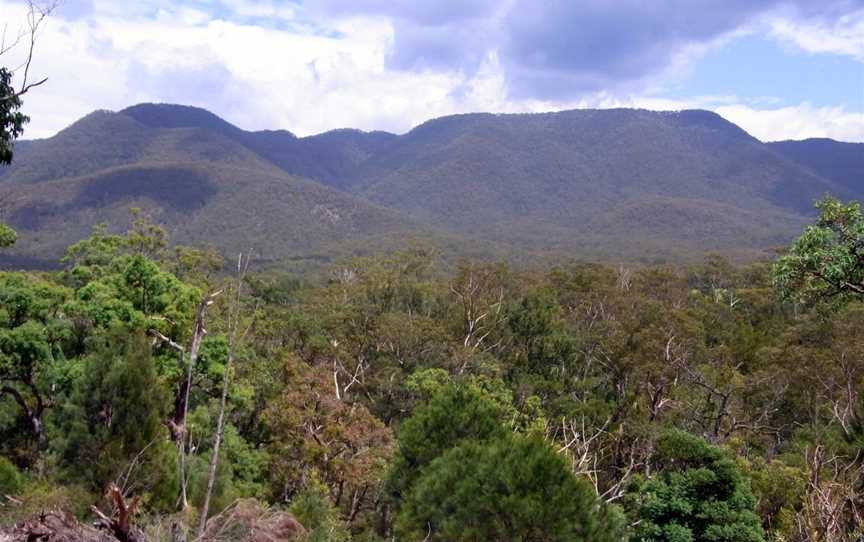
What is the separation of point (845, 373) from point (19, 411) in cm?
2148

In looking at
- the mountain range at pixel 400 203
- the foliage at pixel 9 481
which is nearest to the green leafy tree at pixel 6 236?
the foliage at pixel 9 481

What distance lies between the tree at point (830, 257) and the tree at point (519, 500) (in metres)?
3.47

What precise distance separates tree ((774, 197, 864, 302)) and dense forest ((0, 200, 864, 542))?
0.03 metres

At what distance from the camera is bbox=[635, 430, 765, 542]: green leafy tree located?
391 inches

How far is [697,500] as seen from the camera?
10.2 m

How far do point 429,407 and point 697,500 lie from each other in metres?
4.52

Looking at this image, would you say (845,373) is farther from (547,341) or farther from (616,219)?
(616,219)


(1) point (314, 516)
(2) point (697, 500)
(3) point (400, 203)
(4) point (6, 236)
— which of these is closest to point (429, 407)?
(1) point (314, 516)

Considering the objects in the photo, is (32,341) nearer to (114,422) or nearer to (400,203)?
(114,422)

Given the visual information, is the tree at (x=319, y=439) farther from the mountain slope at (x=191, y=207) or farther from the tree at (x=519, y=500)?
the mountain slope at (x=191, y=207)

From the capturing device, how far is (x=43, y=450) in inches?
519

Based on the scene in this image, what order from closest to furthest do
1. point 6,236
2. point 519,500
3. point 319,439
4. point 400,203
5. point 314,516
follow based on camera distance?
point 519,500, point 314,516, point 6,236, point 319,439, point 400,203

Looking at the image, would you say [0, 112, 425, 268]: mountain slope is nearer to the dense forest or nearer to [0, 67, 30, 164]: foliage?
the dense forest

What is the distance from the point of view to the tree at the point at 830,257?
22.9 feet
